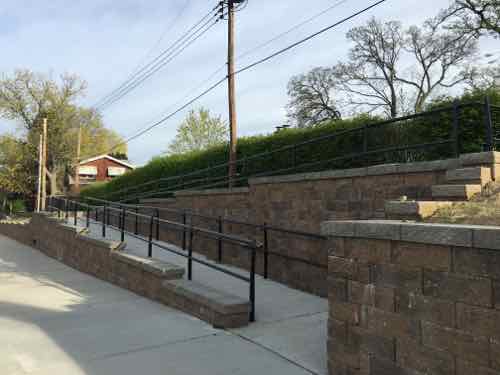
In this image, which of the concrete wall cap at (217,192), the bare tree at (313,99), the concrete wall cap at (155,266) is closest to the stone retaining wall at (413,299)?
the concrete wall cap at (155,266)

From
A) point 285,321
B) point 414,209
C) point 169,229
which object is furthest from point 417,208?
point 169,229

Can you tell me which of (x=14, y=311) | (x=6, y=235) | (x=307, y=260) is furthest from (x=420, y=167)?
(x=6, y=235)

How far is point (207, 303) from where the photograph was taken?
532 cm

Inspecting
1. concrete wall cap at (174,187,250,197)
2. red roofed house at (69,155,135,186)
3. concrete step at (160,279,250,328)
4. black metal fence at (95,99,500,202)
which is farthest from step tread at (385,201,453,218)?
red roofed house at (69,155,135,186)

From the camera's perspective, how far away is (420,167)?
519 centimetres

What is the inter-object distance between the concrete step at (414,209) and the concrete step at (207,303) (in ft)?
6.42

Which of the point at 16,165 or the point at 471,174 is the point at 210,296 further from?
the point at 16,165

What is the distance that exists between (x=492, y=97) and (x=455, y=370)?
17.7 ft

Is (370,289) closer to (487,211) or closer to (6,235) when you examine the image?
(487,211)

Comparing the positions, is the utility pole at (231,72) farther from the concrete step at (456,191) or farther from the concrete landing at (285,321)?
the concrete step at (456,191)

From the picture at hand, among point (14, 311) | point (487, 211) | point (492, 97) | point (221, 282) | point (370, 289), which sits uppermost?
point (492, 97)

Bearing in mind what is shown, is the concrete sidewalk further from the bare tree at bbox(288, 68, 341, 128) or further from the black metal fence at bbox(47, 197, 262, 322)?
the bare tree at bbox(288, 68, 341, 128)

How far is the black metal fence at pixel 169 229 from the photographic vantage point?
5379mm

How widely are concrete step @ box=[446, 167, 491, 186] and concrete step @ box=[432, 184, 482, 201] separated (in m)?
0.11
